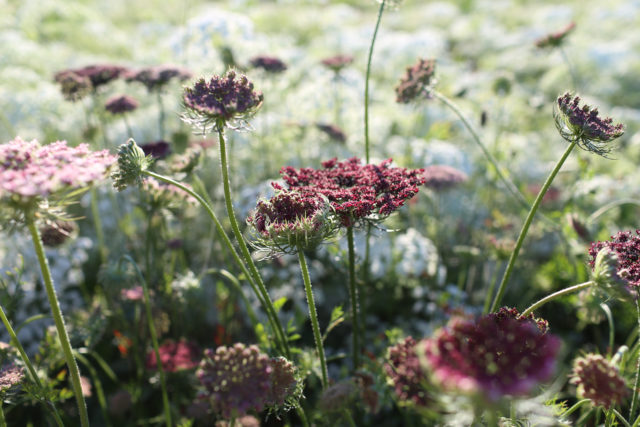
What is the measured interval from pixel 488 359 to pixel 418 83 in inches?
84.0

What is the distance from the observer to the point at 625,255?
1.90m

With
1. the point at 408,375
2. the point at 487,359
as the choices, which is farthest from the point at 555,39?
the point at 487,359

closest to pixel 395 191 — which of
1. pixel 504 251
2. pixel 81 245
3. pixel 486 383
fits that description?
pixel 486 383

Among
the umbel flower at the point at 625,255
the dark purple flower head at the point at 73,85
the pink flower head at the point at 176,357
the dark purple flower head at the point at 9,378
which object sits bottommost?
the pink flower head at the point at 176,357

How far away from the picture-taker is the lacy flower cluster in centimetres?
121

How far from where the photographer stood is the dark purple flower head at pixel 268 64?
14.7 feet

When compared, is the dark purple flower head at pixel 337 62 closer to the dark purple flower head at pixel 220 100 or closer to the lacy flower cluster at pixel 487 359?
the dark purple flower head at pixel 220 100

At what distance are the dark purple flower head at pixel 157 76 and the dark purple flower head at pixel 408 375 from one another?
3.02m

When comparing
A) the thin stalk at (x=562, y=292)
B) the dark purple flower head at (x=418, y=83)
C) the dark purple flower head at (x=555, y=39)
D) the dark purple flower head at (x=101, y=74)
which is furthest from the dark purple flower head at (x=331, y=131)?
the thin stalk at (x=562, y=292)

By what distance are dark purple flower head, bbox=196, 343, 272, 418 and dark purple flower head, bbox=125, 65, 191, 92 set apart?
297cm

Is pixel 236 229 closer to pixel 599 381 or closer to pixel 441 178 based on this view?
pixel 599 381

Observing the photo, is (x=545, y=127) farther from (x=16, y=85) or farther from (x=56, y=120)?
(x=16, y=85)

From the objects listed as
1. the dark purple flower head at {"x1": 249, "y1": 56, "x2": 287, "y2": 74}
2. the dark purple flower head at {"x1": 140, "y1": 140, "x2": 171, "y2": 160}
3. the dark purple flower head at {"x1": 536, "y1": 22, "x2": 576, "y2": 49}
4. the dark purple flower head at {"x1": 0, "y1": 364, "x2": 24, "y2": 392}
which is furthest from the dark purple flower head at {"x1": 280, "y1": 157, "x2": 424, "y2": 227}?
the dark purple flower head at {"x1": 536, "y1": 22, "x2": 576, "y2": 49}

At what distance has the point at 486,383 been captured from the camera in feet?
3.98
